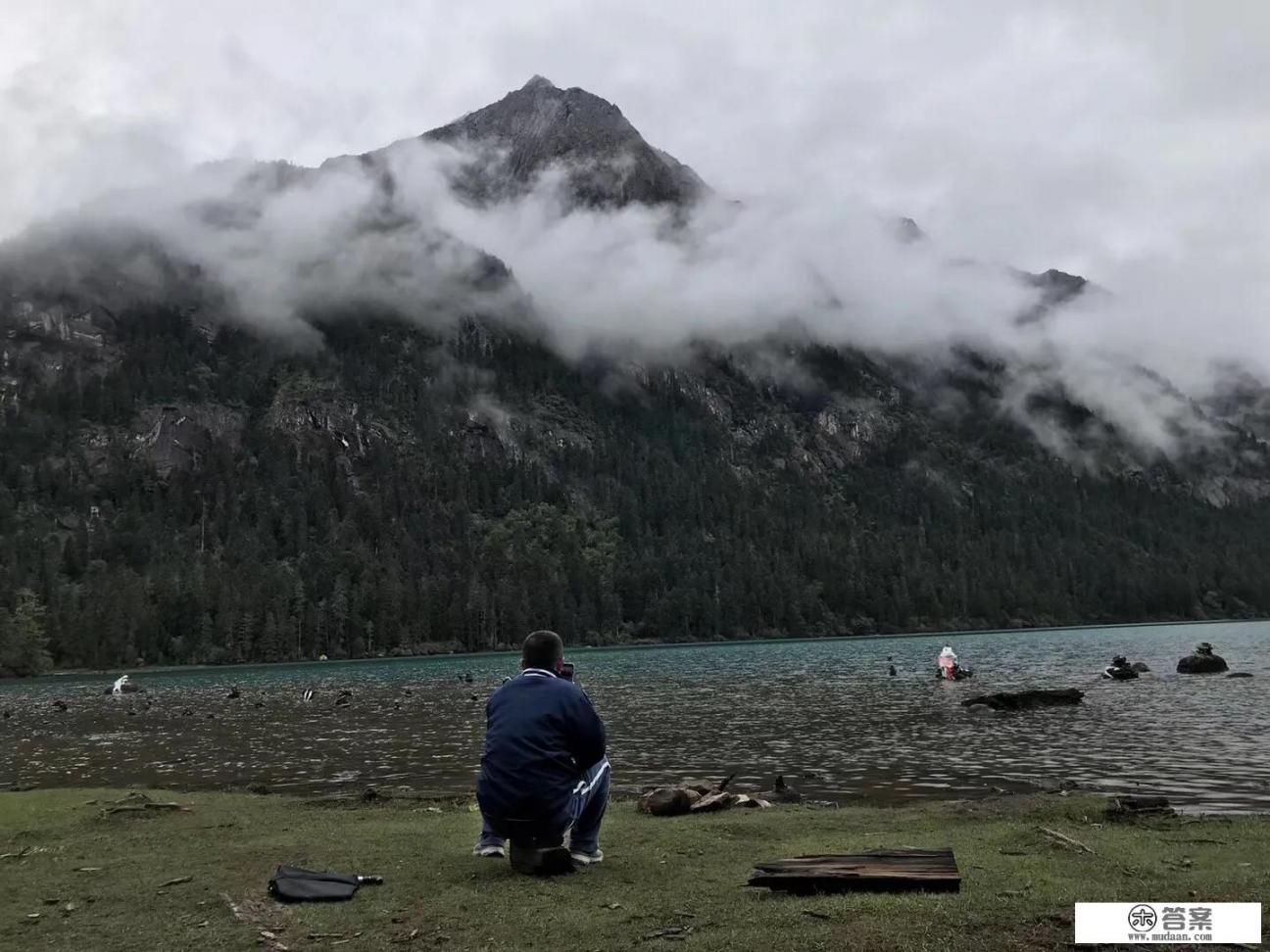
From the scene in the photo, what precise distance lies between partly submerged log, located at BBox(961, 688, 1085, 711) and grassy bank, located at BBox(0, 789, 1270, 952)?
91.5 ft

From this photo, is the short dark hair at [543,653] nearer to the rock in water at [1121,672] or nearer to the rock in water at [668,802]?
the rock in water at [668,802]

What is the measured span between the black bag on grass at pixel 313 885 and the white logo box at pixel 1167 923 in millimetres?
8522

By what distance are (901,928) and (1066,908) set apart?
7.35 feet

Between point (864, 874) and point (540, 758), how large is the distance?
14.0ft

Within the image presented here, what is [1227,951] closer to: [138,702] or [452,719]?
[452,719]

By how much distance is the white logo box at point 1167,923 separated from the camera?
805 centimetres

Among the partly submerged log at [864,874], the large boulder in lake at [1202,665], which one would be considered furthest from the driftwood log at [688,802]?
the large boulder in lake at [1202,665]

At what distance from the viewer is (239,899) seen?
1109 cm

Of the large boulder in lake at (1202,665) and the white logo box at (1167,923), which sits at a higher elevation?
the white logo box at (1167,923)

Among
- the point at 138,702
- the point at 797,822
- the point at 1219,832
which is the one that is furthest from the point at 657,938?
the point at 138,702

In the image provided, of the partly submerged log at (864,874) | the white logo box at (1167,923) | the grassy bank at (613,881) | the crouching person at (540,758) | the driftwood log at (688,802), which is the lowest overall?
the driftwood log at (688,802)

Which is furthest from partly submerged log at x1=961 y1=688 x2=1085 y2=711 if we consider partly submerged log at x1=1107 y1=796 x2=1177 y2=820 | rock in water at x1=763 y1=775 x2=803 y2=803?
partly submerged log at x1=1107 y1=796 x2=1177 y2=820

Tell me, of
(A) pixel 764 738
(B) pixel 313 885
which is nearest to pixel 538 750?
(B) pixel 313 885

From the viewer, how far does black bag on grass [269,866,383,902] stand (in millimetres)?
10969
